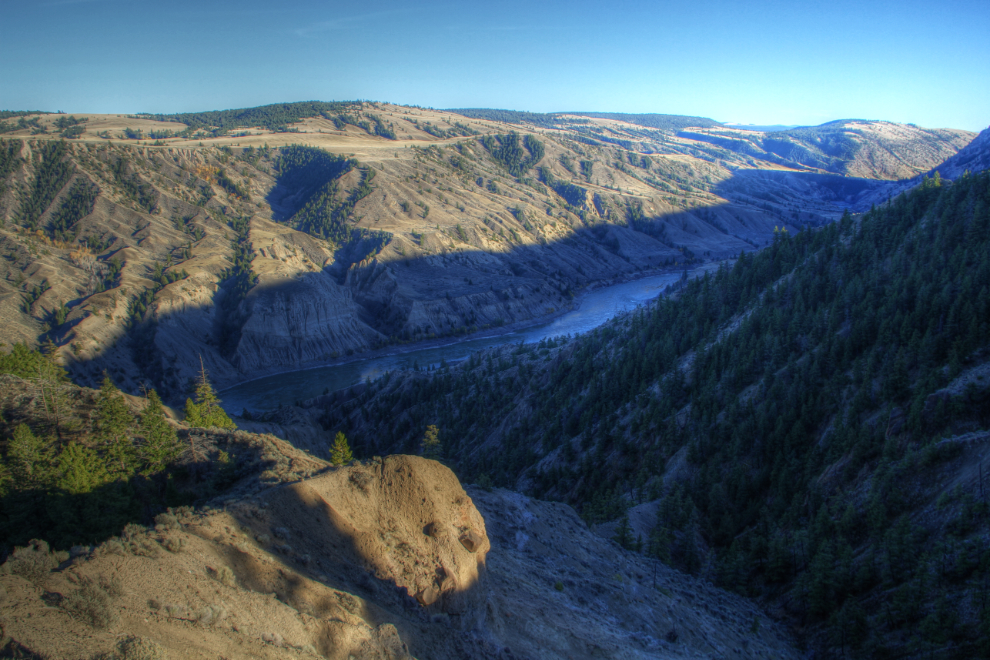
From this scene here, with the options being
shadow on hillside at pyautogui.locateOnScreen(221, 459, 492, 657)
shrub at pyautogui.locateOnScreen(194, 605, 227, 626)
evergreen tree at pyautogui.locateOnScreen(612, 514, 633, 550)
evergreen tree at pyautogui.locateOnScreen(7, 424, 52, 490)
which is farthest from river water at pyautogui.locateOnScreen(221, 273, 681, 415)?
shrub at pyautogui.locateOnScreen(194, 605, 227, 626)

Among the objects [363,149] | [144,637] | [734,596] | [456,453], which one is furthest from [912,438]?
[363,149]

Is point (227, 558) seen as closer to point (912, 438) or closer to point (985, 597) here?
point (985, 597)

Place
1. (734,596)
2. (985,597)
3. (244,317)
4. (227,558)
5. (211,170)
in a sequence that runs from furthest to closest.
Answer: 1. (211,170)
2. (244,317)
3. (734,596)
4. (985,597)
5. (227,558)

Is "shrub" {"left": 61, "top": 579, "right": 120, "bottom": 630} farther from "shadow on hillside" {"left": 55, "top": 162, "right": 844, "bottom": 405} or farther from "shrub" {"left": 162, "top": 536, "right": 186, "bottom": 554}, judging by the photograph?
"shadow on hillside" {"left": 55, "top": 162, "right": 844, "bottom": 405}

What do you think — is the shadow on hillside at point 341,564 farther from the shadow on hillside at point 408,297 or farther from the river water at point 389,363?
the shadow on hillside at point 408,297

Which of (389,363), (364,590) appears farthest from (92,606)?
(389,363)

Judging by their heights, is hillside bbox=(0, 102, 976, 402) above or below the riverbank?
above
